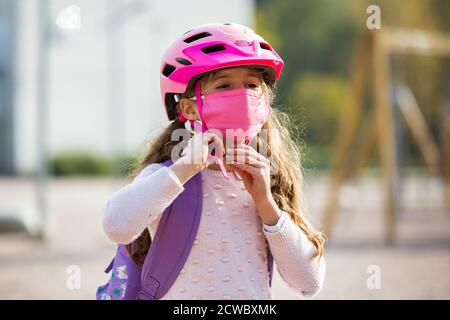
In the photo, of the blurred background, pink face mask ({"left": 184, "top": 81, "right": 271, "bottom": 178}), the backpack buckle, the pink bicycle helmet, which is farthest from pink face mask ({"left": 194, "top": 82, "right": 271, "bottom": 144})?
the backpack buckle

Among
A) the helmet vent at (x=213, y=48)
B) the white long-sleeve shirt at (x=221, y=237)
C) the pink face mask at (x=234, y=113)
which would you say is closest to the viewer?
the white long-sleeve shirt at (x=221, y=237)

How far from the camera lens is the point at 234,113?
2766 mm

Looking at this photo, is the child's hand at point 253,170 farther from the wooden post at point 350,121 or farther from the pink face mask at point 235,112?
the wooden post at point 350,121

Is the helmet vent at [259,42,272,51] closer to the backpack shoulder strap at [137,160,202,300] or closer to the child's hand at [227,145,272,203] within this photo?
the child's hand at [227,145,272,203]

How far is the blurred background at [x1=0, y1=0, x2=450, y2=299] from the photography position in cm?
756

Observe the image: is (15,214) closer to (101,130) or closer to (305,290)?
(305,290)

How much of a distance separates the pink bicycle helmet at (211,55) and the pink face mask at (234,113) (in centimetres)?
11

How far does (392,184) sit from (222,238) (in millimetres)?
6865

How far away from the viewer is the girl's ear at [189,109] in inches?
118

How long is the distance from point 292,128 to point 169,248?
3.03 ft

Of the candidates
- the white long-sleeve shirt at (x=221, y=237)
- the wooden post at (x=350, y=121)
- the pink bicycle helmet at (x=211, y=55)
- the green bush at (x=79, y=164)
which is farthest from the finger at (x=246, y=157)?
the green bush at (x=79, y=164)

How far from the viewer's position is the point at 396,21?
27109 mm

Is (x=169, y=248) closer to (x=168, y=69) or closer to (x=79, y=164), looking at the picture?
(x=168, y=69)
